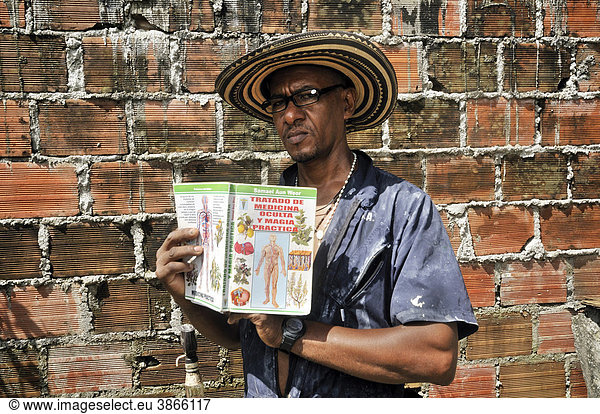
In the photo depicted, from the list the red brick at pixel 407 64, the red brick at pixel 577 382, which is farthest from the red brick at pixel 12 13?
the red brick at pixel 577 382

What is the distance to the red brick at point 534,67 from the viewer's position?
10.0 feet

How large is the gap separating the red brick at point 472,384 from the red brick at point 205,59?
7.25ft

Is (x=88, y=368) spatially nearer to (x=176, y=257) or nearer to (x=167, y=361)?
(x=167, y=361)

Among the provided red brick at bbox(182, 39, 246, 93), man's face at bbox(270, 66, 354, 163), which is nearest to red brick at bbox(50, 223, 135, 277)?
red brick at bbox(182, 39, 246, 93)

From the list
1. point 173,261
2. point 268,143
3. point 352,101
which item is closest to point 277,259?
point 173,261

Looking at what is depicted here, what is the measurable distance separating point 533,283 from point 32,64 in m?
3.11

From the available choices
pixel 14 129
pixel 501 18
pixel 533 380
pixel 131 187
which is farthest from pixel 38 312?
pixel 501 18

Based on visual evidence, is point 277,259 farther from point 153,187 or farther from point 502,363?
point 502,363

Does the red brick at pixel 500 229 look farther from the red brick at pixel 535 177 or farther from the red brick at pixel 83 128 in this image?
the red brick at pixel 83 128

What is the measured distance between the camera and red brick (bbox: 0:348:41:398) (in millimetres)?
2779

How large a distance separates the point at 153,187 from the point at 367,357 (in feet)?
5.54

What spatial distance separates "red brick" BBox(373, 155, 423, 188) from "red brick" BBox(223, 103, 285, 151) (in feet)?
2.05

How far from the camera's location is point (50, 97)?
276 centimetres

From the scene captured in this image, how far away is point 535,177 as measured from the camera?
10.2 ft
